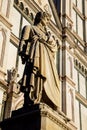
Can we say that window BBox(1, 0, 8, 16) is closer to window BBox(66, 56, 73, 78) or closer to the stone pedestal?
window BBox(66, 56, 73, 78)

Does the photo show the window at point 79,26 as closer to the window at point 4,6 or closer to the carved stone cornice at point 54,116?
the window at point 4,6

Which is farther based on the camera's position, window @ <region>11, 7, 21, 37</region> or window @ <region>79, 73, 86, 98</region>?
window @ <region>79, 73, 86, 98</region>

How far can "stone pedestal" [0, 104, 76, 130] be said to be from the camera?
3.69m

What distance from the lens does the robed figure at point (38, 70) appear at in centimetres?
409

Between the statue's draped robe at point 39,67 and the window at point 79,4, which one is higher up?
the window at point 79,4

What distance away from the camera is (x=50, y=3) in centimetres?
1522

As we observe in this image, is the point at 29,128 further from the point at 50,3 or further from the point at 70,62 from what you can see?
the point at 50,3

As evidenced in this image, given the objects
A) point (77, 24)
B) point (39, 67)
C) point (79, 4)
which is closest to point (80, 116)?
point (77, 24)

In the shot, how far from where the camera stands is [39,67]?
13.7ft

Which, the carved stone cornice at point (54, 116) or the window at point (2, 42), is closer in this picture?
the carved stone cornice at point (54, 116)

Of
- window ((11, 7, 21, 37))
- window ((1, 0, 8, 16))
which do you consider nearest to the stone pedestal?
window ((1, 0, 8, 16))

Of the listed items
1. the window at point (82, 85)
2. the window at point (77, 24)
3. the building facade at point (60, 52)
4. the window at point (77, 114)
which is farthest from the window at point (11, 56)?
the window at point (77, 24)

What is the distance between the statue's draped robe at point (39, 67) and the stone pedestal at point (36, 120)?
235mm

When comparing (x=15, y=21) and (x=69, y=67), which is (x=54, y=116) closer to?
(x=15, y=21)
